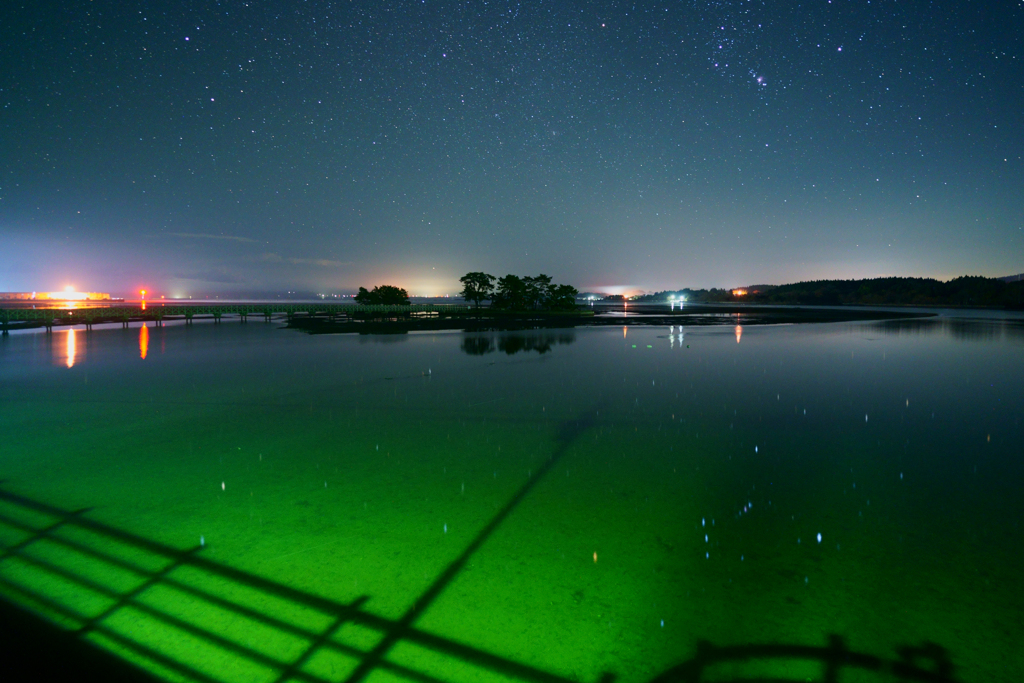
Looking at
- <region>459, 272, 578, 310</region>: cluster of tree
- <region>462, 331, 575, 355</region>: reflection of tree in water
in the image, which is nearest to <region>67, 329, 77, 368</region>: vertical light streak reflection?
<region>462, 331, 575, 355</region>: reflection of tree in water

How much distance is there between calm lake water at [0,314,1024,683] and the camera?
3762mm

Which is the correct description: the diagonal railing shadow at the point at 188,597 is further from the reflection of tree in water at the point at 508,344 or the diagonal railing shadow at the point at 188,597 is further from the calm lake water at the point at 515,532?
the reflection of tree in water at the point at 508,344

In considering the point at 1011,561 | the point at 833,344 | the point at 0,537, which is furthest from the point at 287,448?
the point at 833,344

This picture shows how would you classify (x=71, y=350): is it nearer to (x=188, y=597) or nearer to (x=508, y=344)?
(x=508, y=344)

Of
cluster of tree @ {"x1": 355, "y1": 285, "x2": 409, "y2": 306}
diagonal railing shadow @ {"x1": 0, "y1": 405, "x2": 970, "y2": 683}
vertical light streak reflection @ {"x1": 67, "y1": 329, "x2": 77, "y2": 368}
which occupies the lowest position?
diagonal railing shadow @ {"x1": 0, "y1": 405, "x2": 970, "y2": 683}

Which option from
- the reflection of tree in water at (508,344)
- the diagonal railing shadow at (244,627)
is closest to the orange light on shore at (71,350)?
the reflection of tree in water at (508,344)

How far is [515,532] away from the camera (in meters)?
5.56

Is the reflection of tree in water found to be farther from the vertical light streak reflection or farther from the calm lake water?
the vertical light streak reflection

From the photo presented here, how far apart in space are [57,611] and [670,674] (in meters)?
5.23

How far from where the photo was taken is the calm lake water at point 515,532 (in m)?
3.76

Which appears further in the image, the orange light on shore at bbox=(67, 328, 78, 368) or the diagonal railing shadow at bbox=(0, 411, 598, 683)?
the orange light on shore at bbox=(67, 328, 78, 368)

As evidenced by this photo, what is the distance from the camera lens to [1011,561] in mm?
4887

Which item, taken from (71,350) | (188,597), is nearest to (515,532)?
(188,597)

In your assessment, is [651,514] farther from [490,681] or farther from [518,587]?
[490,681]
